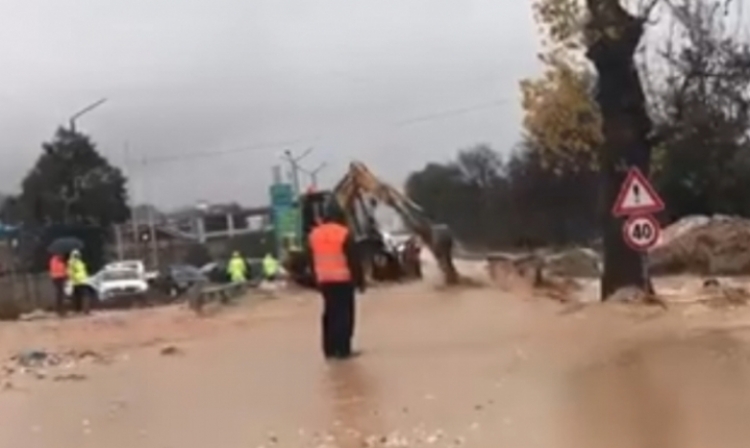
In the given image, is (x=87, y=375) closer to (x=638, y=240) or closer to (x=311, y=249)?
(x=311, y=249)

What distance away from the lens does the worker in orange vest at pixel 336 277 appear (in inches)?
647

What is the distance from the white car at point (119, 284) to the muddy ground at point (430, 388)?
2847cm

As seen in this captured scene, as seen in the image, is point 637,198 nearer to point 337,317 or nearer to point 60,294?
point 337,317

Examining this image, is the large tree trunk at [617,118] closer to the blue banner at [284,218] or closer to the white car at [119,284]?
the blue banner at [284,218]

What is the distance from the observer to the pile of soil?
41094 mm

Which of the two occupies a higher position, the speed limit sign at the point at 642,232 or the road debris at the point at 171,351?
the speed limit sign at the point at 642,232

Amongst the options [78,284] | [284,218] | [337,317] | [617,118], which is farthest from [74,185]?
[337,317]

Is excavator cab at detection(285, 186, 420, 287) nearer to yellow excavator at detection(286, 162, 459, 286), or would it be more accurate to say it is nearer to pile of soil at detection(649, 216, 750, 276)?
yellow excavator at detection(286, 162, 459, 286)

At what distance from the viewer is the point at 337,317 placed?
653 inches

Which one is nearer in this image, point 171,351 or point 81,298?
point 171,351

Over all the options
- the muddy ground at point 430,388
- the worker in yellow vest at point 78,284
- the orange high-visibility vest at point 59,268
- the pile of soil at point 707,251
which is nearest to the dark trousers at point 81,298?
the worker in yellow vest at point 78,284

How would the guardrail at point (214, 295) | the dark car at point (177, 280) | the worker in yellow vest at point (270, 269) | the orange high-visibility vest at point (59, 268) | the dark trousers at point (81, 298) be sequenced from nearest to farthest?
the guardrail at point (214, 295)
the dark trousers at point (81, 298)
the orange high-visibility vest at point (59, 268)
the worker in yellow vest at point (270, 269)
the dark car at point (177, 280)

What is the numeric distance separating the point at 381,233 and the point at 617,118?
67.2 ft

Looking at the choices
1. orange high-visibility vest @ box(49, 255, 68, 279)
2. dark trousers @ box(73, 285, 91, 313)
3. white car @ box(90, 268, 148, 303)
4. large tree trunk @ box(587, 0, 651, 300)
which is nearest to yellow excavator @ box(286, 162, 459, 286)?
dark trousers @ box(73, 285, 91, 313)
